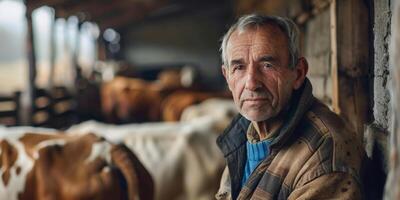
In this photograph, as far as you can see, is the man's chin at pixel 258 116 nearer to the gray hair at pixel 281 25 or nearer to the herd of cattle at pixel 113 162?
the gray hair at pixel 281 25

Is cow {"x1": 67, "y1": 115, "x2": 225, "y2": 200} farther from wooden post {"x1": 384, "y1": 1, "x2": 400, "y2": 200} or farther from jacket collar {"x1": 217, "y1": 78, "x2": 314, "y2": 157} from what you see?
wooden post {"x1": 384, "y1": 1, "x2": 400, "y2": 200}

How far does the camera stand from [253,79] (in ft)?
5.57

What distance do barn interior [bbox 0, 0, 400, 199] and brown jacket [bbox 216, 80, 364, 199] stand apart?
129 mm

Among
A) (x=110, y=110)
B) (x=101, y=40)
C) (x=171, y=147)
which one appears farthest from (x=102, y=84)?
(x=171, y=147)

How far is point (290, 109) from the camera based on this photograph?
1.79 m

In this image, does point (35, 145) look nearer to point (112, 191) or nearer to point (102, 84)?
point (112, 191)

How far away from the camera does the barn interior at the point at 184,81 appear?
1945 mm

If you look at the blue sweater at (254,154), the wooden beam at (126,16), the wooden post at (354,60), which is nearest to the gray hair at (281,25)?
the blue sweater at (254,154)

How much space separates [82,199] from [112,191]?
0.58 feet

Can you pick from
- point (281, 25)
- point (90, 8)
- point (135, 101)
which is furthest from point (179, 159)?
point (90, 8)

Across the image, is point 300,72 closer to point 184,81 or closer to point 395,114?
point 395,114

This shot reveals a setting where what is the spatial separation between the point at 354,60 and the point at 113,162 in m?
1.48

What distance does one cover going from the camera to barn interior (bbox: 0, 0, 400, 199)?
76.6 inches

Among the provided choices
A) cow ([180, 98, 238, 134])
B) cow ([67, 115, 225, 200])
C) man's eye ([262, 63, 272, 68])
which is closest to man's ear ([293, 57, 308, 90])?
man's eye ([262, 63, 272, 68])
